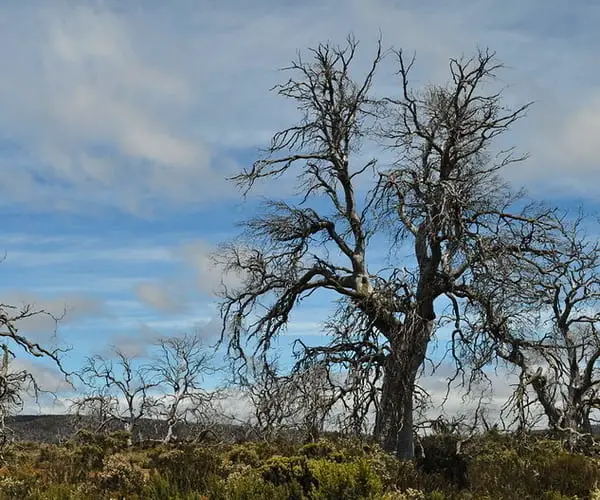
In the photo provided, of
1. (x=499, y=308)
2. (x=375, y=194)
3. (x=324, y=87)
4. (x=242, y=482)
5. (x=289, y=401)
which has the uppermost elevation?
(x=324, y=87)

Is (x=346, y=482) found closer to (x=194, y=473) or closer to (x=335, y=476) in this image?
(x=335, y=476)

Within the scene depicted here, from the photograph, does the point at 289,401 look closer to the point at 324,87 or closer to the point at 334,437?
the point at 334,437

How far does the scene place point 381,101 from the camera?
69.8 feet

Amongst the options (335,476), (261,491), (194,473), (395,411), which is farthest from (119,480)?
(395,411)

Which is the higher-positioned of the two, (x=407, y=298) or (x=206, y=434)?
(x=407, y=298)

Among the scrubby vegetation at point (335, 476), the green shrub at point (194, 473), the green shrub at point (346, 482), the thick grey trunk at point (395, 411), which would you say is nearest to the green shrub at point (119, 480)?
the scrubby vegetation at point (335, 476)

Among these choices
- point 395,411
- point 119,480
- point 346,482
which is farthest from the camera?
point 395,411

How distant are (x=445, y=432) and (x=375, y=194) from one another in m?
6.97

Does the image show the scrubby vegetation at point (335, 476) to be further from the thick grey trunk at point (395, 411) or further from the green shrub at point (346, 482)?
the thick grey trunk at point (395, 411)

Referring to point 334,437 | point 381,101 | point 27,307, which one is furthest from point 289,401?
point 381,101

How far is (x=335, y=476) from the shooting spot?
353 inches

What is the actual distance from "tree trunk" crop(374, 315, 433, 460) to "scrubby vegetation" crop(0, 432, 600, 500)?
720 millimetres

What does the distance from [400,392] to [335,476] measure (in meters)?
9.55

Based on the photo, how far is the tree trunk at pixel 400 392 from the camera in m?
17.9
